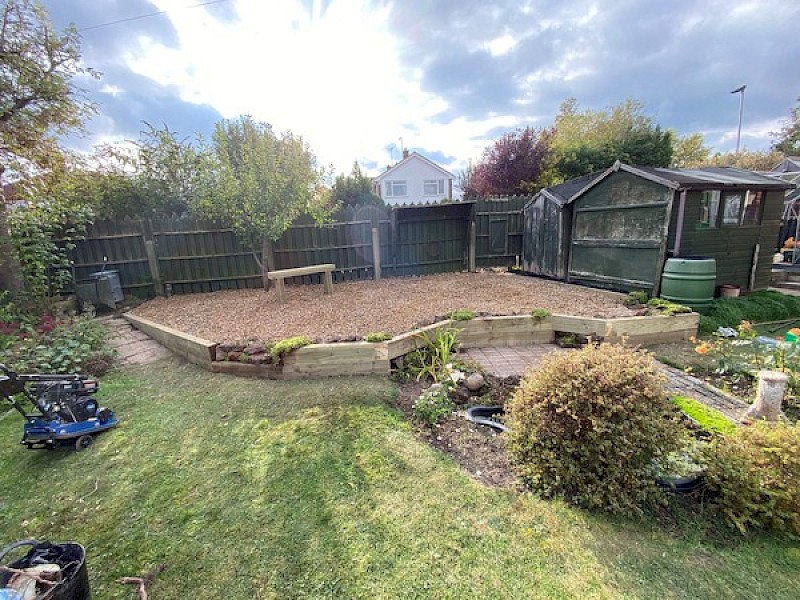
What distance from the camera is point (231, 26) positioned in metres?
5.48

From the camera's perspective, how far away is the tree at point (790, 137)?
73.5ft

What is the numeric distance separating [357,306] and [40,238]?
208 inches

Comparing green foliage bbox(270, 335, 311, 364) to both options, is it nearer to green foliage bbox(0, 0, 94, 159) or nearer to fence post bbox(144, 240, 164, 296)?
fence post bbox(144, 240, 164, 296)

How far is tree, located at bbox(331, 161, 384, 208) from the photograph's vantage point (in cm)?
1814

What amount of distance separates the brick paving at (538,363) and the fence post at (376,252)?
4632 mm

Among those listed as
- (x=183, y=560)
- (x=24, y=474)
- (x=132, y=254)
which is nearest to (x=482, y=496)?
(x=183, y=560)

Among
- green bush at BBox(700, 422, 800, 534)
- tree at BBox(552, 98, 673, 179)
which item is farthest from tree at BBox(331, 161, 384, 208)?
green bush at BBox(700, 422, 800, 534)

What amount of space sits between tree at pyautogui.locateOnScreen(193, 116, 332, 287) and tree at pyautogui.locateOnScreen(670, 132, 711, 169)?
28.8 m

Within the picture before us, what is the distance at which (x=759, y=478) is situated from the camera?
5.89 ft

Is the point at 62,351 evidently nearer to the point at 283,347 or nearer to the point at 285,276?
the point at 283,347

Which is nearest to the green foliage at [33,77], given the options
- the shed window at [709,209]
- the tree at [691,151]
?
the shed window at [709,209]

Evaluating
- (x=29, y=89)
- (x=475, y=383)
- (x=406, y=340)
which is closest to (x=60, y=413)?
(x=406, y=340)

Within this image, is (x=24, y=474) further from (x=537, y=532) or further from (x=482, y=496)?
(x=537, y=532)

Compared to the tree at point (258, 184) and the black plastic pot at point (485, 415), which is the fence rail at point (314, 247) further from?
the black plastic pot at point (485, 415)
